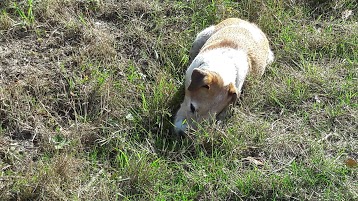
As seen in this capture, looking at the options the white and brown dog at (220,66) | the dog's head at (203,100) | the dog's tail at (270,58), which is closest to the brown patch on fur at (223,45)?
the white and brown dog at (220,66)

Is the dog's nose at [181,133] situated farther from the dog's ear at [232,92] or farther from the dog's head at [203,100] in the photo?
the dog's ear at [232,92]

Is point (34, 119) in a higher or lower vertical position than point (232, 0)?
lower

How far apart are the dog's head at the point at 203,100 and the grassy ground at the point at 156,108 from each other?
14cm

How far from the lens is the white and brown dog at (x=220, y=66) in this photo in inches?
201

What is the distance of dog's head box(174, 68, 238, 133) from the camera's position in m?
5.04

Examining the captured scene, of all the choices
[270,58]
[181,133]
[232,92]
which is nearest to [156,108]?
[181,133]

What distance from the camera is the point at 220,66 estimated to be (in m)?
5.49

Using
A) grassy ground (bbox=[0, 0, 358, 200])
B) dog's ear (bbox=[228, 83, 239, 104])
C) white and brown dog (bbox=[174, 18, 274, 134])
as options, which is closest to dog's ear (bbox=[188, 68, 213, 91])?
white and brown dog (bbox=[174, 18, 274, 134])

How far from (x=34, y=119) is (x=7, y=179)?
0.77m

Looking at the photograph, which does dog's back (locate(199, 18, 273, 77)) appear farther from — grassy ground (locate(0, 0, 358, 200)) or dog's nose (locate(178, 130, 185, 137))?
dog's nose (locate(178, 130, 185, 137))

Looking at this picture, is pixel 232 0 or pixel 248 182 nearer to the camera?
pixel 248 182

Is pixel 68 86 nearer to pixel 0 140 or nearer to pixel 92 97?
pixel 92 97

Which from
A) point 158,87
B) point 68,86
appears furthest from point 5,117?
point 158,87

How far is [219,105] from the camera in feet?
17.0
